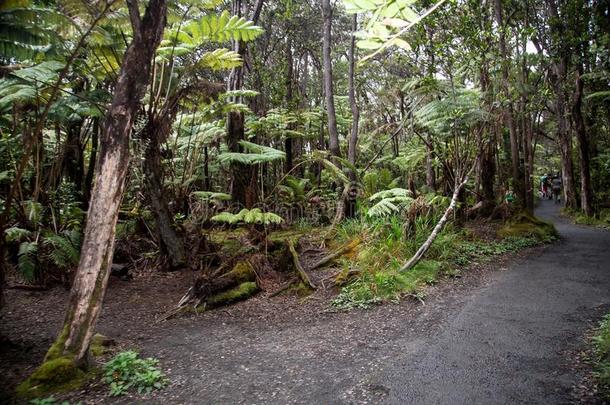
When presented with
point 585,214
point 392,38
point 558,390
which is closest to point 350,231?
point 558,390

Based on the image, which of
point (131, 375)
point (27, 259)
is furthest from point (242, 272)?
point (27, 259)

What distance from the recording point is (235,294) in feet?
20.5

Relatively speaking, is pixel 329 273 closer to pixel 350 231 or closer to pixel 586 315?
pixel 350 231

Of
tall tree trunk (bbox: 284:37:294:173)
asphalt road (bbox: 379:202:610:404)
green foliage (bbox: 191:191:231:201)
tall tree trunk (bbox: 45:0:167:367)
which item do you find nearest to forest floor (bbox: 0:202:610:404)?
asphalt road (bbox: 379:202:610:404)

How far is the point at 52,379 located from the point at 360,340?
10.2ft

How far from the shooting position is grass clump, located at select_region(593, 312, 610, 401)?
3086mm

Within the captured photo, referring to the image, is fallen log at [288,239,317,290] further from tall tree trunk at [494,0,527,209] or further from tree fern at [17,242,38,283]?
tall tree trunk at [494,0,527,209]

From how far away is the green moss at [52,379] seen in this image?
3271 mm

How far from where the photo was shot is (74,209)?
7.52 m

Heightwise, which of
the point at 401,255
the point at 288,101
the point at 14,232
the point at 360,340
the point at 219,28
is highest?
the point at 288,101

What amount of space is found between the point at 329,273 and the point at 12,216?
5691mm

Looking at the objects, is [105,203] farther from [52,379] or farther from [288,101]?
[288,101]

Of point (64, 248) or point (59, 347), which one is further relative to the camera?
point (64, 248)

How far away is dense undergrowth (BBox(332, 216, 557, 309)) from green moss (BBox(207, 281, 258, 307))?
4.85 ft
